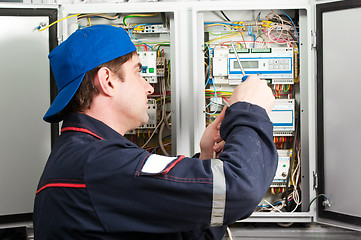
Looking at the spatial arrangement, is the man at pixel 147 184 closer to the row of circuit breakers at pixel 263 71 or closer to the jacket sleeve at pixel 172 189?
the jacket sleeve at pixel 172 189

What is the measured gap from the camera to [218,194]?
31.9 inches

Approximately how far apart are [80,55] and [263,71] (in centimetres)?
95

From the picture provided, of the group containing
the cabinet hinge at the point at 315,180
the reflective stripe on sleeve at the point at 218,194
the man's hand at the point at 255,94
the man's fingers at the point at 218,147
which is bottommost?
the cabinet hinge at the point at 315,180

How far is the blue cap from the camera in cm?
105

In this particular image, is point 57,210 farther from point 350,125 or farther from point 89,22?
point 350,125

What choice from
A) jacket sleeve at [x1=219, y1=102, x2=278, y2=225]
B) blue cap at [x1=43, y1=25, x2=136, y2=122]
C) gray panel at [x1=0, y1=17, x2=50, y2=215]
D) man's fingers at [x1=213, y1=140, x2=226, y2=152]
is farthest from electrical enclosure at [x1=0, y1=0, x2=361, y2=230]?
jacket sleeve at [x1=219, y1=102, x2=278, y2=225]

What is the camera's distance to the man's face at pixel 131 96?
1.09 meters

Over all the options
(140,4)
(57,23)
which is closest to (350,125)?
(140,4)

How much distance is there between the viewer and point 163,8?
165 centimetres

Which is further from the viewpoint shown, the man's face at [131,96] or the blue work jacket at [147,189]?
the man's face at [131,96]

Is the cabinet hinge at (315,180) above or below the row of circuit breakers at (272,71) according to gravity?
below

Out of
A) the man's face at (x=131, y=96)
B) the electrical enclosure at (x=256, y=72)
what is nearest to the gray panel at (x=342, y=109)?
the electrical enclosure at (x=256, y=72)

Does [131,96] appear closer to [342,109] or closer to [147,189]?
[147,189]

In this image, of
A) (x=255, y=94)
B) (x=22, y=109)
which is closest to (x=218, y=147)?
(x=255, y=94)
